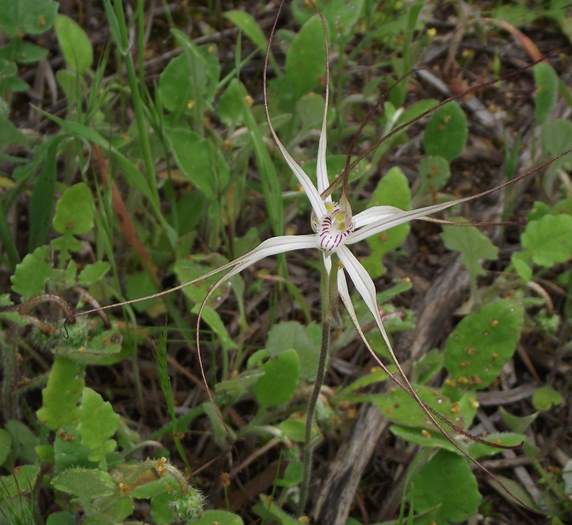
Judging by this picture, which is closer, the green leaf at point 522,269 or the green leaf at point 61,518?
the green leaf at point 61,518

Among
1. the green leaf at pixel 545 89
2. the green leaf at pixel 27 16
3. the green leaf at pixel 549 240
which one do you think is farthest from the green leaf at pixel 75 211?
the green leaf at pixel 545 89

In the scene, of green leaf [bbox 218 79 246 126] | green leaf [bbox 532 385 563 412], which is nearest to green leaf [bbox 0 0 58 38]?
green leaf [bbox 218 79 246 126]

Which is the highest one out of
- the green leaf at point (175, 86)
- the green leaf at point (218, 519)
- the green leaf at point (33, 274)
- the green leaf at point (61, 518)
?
the green leaf at point (175, 86)

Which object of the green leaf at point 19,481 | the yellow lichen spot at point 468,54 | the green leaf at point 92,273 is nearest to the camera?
the green leaf at point 19,481

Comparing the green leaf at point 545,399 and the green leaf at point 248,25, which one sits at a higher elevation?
the green leaf at point 248,25

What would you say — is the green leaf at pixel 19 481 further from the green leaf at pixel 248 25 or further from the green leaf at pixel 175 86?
the green leaf at pixel 248 25

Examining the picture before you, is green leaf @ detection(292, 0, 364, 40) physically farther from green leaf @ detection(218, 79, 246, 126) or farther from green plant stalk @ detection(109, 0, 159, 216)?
green plant stalk @ detection(109, 0, 159, 216)

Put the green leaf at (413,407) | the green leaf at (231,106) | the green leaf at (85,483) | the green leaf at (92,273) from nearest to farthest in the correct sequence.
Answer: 1. the green leaf at (85,483)
2. the green leaf at (413,407)
3. the green leaf at (92,273)
4. the green leaf at (231,106)
